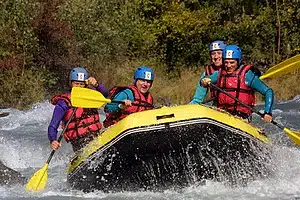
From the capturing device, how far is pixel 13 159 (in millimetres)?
9039

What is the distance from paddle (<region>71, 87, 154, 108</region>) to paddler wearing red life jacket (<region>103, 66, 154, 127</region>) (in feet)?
0.16

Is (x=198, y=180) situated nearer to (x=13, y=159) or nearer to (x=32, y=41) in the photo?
(x=13, y=159)

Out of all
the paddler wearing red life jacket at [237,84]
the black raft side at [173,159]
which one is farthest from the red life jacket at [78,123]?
the paddler wearing red life jacket at [237,84]

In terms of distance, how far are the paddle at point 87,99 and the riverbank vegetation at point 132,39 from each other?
28.4ft

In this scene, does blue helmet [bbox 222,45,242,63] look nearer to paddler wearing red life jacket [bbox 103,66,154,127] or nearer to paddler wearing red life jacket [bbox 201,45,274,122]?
paddler wearing red life jacket [bbox 201,45,274,122]

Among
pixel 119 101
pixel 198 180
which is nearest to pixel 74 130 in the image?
pixel 119 101

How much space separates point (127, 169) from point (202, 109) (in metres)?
0.93

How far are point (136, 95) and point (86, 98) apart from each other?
48cm

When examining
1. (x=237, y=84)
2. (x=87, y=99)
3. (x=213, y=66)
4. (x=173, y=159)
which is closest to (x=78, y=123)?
(x=87, y=99)

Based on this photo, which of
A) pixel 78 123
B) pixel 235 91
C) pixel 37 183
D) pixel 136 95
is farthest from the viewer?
pixel 78 123

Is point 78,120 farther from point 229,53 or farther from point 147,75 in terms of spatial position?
point 229,53

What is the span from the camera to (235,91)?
6.77 meters

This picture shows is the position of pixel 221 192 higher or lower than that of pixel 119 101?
lower

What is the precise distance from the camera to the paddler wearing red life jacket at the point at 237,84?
6.63 m
